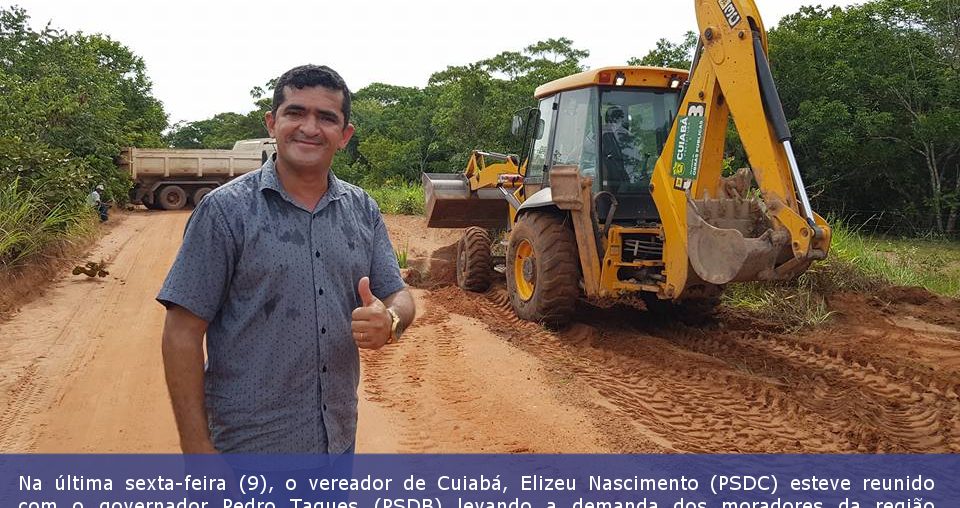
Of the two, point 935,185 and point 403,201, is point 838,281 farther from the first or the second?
point 403,201

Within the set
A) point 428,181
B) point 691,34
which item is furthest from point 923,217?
point 428,181

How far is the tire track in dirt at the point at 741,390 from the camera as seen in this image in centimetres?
454

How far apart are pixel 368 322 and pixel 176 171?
21030mm

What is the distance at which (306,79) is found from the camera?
2.10 metres

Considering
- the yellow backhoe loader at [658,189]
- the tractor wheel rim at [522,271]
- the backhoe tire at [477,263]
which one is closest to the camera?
the yellow backhoe loader at [658,189]

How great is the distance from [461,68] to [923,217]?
44.0ft

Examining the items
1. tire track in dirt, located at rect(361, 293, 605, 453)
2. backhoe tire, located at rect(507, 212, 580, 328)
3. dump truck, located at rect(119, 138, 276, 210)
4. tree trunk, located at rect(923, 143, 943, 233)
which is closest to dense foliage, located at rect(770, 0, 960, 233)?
tree trunk, located at rect(923, 143, 943, 233)

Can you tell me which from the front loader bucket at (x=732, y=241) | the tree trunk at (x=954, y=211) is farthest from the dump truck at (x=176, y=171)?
the front loader bucket at (x=732, y=241)

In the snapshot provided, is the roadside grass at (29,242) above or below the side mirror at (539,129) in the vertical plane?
below

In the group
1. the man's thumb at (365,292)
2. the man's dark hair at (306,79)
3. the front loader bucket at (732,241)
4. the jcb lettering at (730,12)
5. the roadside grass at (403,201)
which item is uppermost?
the jcb lettering at (730,12)

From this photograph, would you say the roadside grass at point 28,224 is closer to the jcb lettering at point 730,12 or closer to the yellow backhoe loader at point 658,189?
the yellow backhoe loader at point 658,189

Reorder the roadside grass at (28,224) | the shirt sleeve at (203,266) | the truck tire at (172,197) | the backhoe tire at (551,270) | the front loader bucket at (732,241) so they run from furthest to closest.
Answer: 1. the truck tire at (172,197)
2. the roadside grass at (28,224)
3. the backhoe tire at (551,270)
4. the front loader bucket at (732,241)
5. the shirt sleeve at (203,266)

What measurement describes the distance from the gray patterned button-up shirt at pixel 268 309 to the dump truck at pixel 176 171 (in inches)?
788

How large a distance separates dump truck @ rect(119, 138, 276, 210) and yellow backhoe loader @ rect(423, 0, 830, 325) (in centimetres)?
1436
